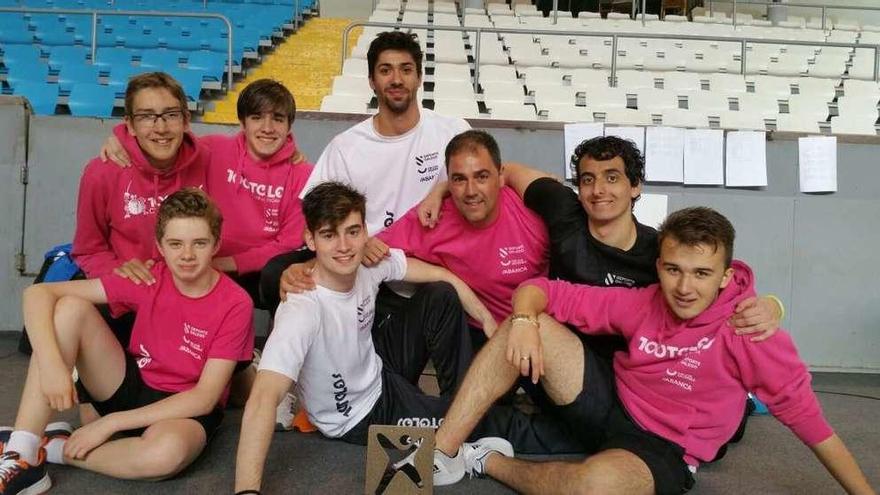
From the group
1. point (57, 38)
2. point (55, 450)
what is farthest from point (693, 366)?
point (57, 38)

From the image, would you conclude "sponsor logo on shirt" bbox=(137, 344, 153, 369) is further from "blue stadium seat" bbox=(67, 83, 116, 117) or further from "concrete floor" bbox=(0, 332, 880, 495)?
"blue stadium seat" bbox=(67, 83, 116, 117)

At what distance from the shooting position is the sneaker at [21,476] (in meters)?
2.05

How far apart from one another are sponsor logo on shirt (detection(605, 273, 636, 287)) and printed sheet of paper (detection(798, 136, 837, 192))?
1.92 meters

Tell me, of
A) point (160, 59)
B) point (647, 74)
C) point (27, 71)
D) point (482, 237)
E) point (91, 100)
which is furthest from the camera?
point (647, 74)

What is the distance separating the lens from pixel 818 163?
386 centimetres

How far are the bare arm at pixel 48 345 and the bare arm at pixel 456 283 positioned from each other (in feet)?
3.50

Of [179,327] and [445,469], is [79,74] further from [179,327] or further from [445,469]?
[445,469]

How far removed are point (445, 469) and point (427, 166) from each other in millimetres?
1233

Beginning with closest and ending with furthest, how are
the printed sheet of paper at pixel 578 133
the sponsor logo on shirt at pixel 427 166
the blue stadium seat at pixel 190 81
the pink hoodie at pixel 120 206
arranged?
the pink hoodie at pixel 120 206 → the sponsor logo on shirt at pixel 427 166 → the printed sheet of paper at pixel 578 133 → the blue stadium seat at pixel 190 81

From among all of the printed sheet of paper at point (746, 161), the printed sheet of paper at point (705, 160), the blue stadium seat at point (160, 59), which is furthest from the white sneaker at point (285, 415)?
the blue stadium seat at point (160, 59)

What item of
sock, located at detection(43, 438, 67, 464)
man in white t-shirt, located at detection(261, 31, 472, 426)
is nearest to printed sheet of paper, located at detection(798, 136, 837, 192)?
man in white t-shirt, located at detection(261, 31, 472, 426)

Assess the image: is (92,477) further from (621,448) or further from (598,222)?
(598,222)

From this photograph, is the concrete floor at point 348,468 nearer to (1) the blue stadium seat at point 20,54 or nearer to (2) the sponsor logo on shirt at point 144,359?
(2) the sponsor logo on shirt at point 144,359

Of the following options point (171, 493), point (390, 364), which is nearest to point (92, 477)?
point (171, 493)
